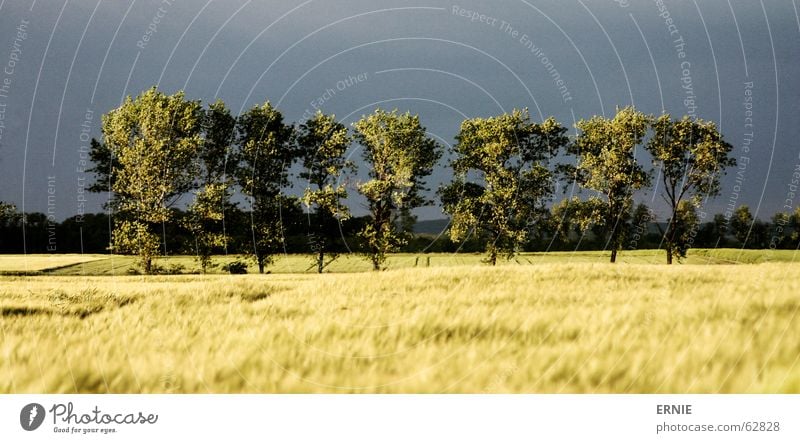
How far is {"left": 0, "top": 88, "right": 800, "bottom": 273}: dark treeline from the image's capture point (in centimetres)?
3784

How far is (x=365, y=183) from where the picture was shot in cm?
3691

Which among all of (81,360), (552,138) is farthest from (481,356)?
(552,138)

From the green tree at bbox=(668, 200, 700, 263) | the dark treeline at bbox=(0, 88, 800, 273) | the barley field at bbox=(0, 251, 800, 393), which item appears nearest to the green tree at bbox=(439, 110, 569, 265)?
the dark treeline at bbox=(0, 88, 800, 273)

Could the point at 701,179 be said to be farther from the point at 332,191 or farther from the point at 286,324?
the point at 286,324

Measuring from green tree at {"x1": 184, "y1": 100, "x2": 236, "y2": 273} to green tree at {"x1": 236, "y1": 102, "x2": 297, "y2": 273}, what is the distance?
1.28 m

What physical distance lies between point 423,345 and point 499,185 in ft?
123

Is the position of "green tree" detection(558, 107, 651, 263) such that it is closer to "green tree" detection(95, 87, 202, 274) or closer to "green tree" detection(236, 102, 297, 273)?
"green tree" detection(236, 102, 297, 273)

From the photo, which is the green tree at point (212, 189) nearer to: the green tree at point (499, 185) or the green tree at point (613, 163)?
the green tree at point (499, 185)

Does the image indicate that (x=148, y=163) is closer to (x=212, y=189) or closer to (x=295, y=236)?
(x=212, y=189)

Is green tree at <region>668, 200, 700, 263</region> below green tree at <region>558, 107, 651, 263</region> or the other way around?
below

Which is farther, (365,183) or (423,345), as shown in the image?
(365,183)

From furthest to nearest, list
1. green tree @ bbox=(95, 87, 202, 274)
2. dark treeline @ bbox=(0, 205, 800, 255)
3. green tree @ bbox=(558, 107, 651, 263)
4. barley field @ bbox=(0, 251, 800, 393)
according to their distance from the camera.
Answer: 1. green tree @ bbox=(558, 107, 651, 263)
2. dark treeline @ bbox=(0, 205, 800, 255)
3. green tree @ bbox=(95, 87, 202, 274)
4. barley field @ bbox=(0, 251, 800, 393)

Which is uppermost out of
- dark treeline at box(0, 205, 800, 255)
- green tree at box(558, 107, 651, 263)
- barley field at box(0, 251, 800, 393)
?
green tree at box(558, 107, 651, 263)

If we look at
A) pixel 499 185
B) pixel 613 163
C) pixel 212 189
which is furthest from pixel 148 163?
pixel 613 163
